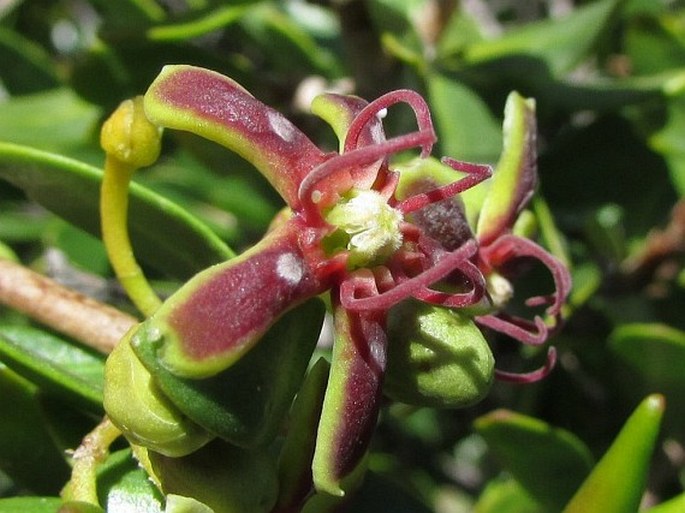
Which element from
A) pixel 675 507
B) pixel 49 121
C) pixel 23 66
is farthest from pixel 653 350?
pixel 23 66

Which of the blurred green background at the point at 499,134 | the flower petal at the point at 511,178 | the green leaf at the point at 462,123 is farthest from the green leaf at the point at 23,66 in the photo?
the flower petal at the point at 511,178

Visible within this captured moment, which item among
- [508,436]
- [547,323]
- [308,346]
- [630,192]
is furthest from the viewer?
[630,192]

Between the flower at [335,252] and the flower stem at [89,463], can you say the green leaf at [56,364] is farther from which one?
the flower at [335,252]

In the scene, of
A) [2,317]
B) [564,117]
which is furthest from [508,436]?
[2,317]

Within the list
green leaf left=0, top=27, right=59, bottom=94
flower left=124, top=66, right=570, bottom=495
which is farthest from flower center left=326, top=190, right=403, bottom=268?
green leaf left=0, top=27, right=59, bottom=94

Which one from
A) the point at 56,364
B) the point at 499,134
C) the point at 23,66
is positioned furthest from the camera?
the point at 23,66

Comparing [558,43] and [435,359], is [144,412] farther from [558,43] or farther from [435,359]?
[558,43]

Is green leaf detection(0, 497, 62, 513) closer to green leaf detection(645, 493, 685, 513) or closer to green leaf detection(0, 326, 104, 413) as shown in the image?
green leaf detection(0, 326, 104, 413)

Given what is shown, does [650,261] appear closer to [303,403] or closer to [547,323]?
[547,323]
